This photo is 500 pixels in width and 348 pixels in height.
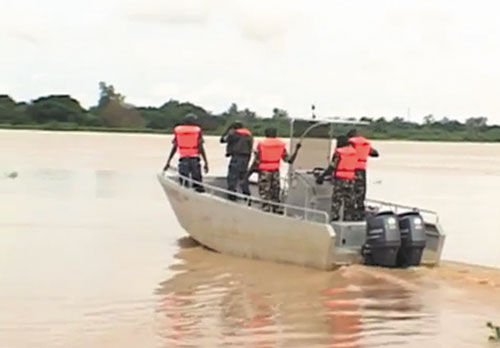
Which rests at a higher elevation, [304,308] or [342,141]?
[342,141]

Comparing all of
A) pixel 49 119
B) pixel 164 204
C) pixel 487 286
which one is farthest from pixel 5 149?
pixel 487 286

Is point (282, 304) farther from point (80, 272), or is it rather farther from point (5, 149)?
point (5, 149)

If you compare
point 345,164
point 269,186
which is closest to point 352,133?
point 345,164

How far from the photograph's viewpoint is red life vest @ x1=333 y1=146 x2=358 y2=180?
13.0m

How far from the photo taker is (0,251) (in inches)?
574

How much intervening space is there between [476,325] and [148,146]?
44360mm

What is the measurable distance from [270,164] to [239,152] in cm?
63

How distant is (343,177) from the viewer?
12969 millimetres

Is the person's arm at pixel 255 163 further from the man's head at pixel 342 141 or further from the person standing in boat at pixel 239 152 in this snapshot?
the man's head at pixel 342 141

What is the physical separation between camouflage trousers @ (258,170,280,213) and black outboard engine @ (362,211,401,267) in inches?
66.2

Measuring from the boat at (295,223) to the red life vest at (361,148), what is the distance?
511mm

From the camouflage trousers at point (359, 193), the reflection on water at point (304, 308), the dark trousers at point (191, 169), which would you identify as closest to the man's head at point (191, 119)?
the dark trousers at point (191, 169)

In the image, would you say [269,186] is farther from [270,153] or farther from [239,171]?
[239,171]

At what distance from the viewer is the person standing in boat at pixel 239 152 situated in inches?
559
